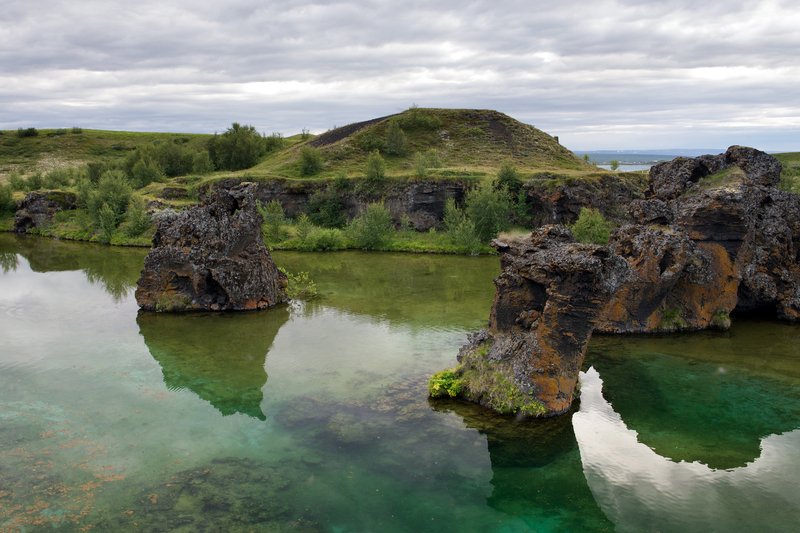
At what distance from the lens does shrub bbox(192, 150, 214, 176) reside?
6253 cm

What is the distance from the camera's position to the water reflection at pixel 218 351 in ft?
43.5

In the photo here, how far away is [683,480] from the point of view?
9.51 meters

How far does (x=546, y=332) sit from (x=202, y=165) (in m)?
60.3

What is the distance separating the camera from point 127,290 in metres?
24.8

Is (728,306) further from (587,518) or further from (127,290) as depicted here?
(127,290)

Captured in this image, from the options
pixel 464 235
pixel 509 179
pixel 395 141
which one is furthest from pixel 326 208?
pixel 395 141

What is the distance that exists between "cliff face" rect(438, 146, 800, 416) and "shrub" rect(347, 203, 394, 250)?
22.6 m

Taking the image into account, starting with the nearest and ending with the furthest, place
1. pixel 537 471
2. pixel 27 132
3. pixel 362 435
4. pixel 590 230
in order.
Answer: pixel 537 471 < pixel 362 435 < pixel 590 230 < pixel 27 132

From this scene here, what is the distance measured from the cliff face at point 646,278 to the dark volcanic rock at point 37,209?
54.0m

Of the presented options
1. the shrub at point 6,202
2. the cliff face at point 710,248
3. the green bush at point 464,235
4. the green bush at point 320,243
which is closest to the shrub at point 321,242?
the green bush at point 320,243

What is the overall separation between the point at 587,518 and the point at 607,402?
5034mm

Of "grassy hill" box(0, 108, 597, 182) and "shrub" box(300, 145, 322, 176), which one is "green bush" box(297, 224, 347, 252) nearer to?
"grassy hill" box(0, 108, 597, 182)

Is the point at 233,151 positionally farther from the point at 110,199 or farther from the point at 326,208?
the point at 326,208

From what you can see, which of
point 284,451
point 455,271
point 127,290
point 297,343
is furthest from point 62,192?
point 284,451
